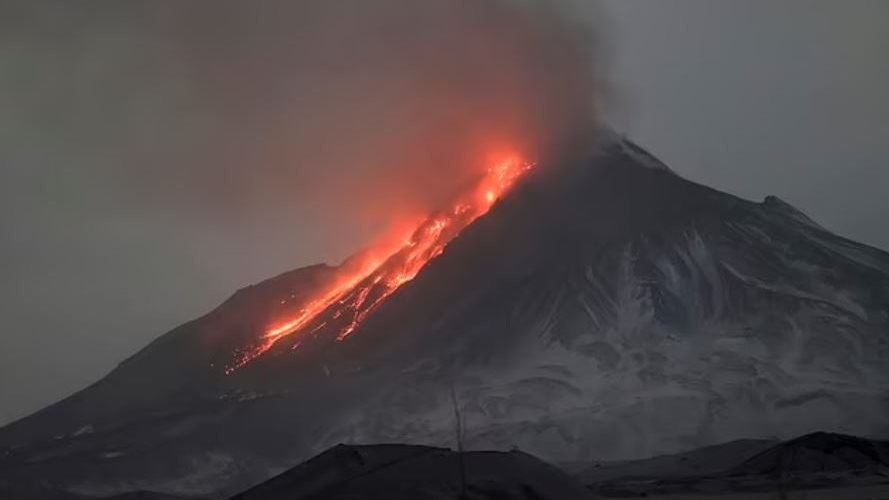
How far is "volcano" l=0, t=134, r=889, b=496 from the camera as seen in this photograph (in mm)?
69062

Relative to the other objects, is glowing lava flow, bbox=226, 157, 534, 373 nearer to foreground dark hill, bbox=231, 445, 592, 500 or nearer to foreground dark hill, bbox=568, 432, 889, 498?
foreground dark hill, bbox=568, 432, 889, 498

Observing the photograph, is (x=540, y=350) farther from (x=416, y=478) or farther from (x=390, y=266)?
(x=416, y=478)

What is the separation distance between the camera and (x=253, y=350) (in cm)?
9531

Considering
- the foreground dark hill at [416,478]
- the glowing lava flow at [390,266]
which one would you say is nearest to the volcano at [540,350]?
the glowing lava flow at [390,266]

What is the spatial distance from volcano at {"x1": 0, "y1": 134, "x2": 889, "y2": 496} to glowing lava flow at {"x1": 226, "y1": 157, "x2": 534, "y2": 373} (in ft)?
1.19

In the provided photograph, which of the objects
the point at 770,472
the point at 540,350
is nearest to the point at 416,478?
the point at 770,472

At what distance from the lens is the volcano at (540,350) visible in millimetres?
69062

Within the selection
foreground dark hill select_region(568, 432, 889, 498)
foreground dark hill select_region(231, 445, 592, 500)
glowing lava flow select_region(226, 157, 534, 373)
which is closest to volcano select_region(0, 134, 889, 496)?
glowing lava flow select_region(226, 157, 534, 373)

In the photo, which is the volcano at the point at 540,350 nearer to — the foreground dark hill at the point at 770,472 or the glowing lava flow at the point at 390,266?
the glowing lava flow at the point at 390,266

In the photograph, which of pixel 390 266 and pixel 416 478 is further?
pixel 390 266

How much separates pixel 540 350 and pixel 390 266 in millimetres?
24370

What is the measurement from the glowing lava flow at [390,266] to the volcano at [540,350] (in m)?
0.36

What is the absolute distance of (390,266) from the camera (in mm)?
98812

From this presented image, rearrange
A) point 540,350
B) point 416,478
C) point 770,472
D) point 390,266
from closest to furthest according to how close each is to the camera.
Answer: point 416,478
point 770,472
point 540,350
point 390,266
